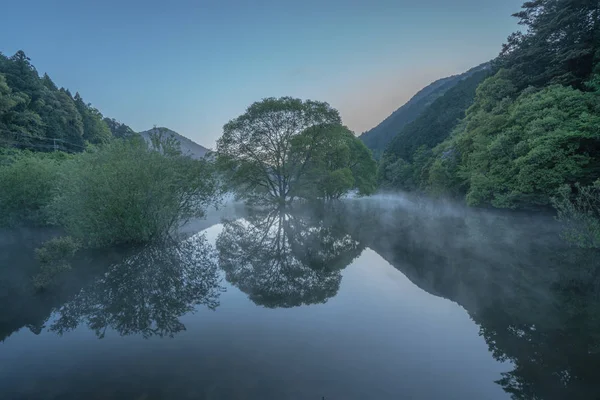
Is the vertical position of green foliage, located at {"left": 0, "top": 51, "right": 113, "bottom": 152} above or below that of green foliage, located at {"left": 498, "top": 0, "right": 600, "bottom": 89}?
above

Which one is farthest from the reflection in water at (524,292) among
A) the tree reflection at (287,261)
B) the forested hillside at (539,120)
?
the forested hillside at (539,120)

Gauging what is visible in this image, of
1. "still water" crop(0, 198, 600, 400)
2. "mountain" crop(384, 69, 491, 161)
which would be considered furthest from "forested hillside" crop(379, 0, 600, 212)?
"mountain" crop(384, 69, 491, 161)

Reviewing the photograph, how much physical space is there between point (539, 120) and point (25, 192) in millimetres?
34608

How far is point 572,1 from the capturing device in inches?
870

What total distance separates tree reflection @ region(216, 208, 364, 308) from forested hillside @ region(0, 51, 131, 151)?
31.3 m

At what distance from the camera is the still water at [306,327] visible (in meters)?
4.64

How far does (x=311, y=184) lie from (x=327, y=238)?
865 inches

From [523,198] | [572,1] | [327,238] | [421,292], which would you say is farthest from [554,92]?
[421,292]

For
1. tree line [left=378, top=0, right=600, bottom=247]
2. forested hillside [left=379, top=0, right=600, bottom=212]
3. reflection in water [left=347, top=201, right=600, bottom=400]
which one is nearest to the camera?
reflection in water [left=347, top=201, right=600, bottom=400]

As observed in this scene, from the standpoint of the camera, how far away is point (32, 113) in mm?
45812

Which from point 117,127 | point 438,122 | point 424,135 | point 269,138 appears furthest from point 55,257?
point 117,127

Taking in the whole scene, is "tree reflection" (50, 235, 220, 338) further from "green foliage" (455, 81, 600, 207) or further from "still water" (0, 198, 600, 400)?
"green foliage" (455, 81, 600, 207)

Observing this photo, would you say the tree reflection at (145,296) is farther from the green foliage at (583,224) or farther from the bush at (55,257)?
the green foliage at (583,224)

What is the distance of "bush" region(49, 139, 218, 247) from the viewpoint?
13703 mm
